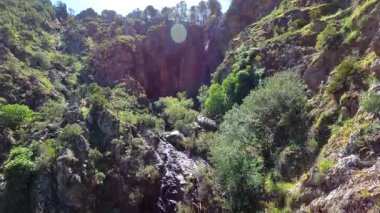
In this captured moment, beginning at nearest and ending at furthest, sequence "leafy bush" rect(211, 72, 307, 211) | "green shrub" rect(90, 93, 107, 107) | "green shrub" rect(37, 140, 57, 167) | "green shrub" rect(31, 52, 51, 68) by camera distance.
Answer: "leafy bush" rect(211, 72, 307, 211), "green shrub" rect(37, 140, 57, 167), "green shrub" rect(90, 93, 107, 107), "green shrub" rect(31, 52, 51, 68)

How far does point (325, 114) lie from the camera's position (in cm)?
3681

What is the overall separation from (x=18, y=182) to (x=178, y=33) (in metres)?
75.1

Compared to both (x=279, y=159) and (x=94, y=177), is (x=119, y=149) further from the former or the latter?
(x=279, y=159)

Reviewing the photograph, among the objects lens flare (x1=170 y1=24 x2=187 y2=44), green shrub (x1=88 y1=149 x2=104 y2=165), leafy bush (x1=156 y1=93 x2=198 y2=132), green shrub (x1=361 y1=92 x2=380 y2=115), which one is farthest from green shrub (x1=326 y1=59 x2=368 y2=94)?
lens flare (x1=170 y1=24 x2=187 y2=44)

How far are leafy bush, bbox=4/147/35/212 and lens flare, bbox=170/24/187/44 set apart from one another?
70.5 metres

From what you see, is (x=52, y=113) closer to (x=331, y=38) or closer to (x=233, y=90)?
(x=233, y=90)

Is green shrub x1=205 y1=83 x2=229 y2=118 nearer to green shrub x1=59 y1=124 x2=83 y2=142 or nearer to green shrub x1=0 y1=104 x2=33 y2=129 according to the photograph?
green shrub x1=59 y1=124 x2=83 y2=142

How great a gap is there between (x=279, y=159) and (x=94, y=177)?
22538 millimetres

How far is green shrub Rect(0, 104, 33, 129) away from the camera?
59044mm

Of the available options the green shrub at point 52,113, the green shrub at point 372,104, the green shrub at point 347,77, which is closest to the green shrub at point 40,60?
the green shrub at point 52,113

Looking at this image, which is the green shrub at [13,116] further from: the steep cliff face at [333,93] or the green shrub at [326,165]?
the green shrub at [326,165]

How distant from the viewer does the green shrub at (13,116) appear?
59044 millimetres

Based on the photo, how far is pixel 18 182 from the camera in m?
45.6

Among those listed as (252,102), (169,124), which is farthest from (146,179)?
(169,124)
